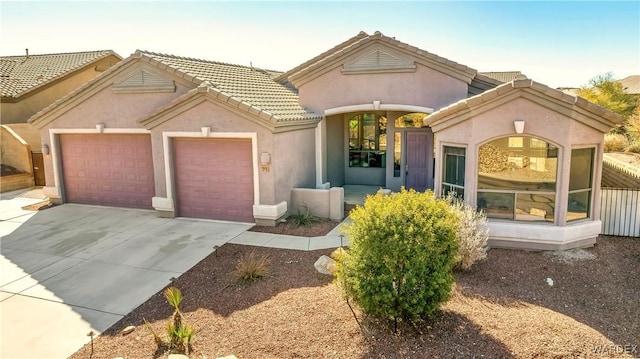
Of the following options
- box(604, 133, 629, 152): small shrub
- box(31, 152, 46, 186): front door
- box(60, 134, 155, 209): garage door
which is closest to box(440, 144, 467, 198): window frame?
box(60, 134, 155, 209): garage door

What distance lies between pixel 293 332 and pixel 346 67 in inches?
427

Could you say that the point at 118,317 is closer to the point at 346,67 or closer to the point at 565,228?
the point at 565,228

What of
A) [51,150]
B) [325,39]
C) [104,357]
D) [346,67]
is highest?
[325,39]

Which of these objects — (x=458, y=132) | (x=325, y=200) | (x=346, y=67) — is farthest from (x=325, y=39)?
(x=458, y=132)

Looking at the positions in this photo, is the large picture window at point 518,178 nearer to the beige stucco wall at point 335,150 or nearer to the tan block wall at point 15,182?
the beige stucco wall at point 335,150

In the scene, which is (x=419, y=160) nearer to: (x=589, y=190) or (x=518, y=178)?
(x=518, y=178)

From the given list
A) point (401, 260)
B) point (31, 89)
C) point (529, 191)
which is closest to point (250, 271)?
point (401, 260)

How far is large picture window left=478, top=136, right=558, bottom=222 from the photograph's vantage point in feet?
33.0

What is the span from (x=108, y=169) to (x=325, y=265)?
1086 centimetres

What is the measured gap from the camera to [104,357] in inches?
241

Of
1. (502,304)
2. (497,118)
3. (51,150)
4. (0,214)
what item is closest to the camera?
(502,304)

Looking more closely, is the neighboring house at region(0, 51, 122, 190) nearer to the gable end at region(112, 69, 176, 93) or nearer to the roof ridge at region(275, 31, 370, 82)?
the gable end at region(112, 69, 176, 93)

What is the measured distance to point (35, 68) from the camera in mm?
27453

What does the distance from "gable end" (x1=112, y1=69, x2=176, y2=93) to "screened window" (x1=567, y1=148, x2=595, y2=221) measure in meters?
12.4
